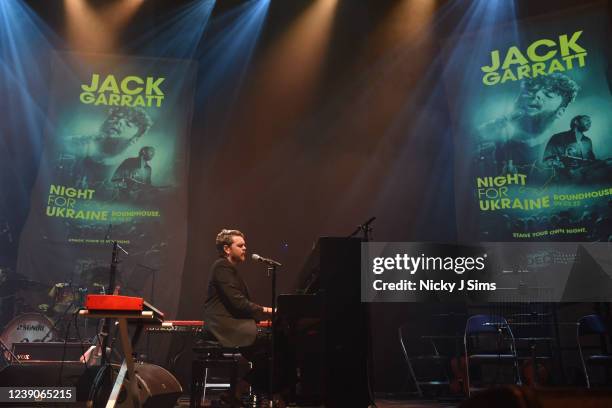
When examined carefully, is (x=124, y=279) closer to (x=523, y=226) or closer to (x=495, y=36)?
(x=523, y=226)

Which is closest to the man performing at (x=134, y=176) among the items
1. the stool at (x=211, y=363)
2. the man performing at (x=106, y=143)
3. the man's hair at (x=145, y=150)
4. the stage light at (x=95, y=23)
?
the man's hair at (x=145, y=150)

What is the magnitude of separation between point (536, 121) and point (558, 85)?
49cm

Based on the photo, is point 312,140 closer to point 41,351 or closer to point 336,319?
point 336,319

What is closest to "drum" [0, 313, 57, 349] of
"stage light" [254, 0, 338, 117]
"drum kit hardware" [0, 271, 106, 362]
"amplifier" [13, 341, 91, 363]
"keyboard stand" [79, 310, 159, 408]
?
"drum kit hardware" [0, 271, 106, 362]

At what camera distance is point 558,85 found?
6.64 m

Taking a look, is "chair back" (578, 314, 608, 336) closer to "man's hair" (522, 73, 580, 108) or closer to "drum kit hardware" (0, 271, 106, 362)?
"man's hair" (522, 73, 580, 108)

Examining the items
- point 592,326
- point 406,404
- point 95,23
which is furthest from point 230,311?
point 95,23

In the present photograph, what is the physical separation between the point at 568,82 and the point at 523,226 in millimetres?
1826

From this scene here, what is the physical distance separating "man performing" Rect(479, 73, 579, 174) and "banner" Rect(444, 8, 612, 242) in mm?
12

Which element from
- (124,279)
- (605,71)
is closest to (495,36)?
(605,71)

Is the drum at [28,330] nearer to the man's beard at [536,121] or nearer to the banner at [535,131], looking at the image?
the banner at [535,131]

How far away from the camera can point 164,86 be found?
23.9 feet

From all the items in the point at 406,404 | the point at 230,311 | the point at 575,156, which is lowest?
the point at 406,404

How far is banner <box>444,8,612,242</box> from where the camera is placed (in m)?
6.31
